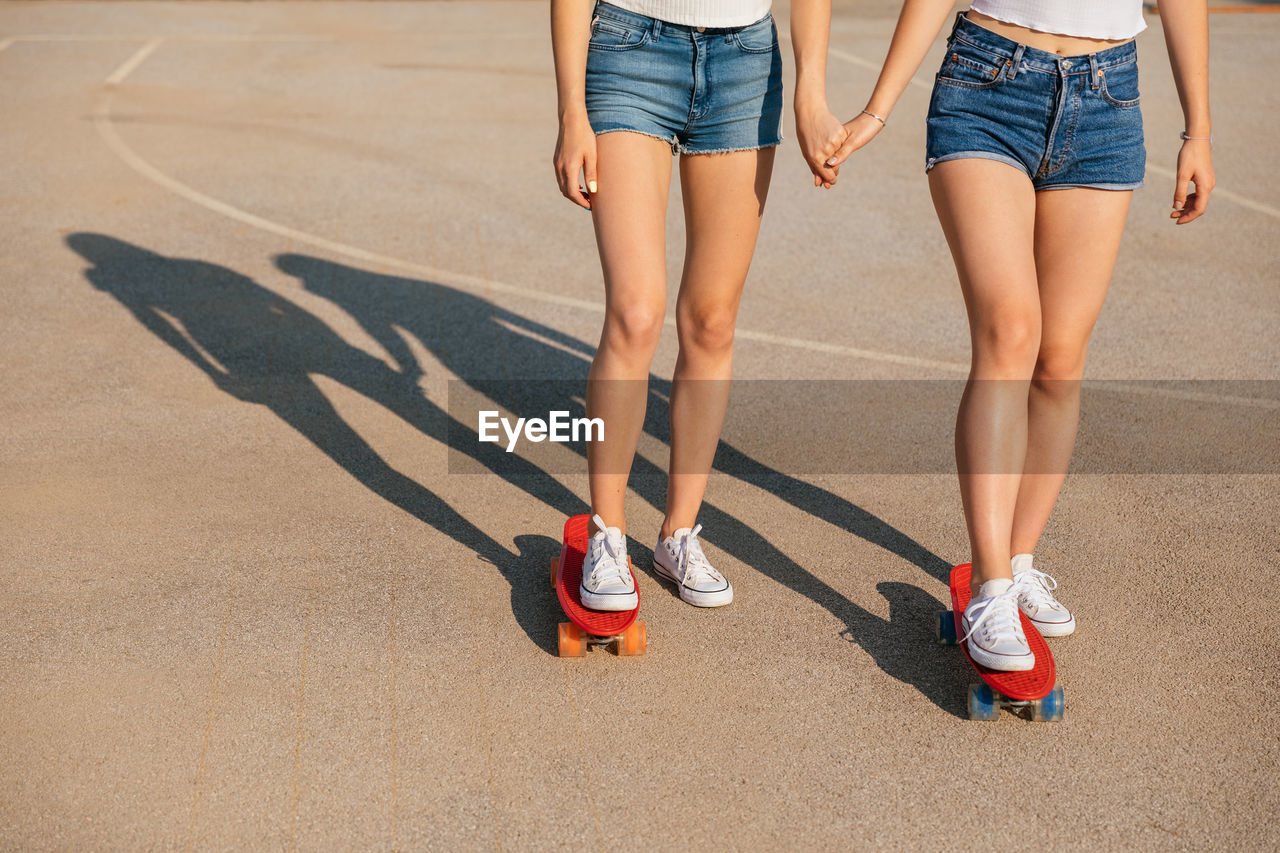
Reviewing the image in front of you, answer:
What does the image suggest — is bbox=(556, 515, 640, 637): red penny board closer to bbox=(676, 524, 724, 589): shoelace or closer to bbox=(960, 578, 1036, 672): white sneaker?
bbox=(676, 524, 724, 589): shoelace

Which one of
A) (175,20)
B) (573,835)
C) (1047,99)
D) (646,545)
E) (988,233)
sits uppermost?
(1047,99)

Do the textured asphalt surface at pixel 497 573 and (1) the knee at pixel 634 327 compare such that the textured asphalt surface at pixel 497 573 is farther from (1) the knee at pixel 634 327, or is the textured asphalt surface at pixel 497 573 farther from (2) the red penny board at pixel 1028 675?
(1) the knee at pixel 634 327

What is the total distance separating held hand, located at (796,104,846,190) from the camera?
3.27 m

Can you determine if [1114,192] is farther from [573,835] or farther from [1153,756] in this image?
[573,835]

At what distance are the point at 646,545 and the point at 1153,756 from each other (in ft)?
5.71

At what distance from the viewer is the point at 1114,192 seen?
3.24 m

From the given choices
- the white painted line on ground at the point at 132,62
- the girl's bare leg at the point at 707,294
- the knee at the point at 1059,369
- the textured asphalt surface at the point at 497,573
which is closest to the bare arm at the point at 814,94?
the girl's bare leg at the point at 707,294

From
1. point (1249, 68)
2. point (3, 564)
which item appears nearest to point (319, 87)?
point (3, 564)

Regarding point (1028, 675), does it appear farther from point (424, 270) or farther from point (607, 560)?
point (424, 270)

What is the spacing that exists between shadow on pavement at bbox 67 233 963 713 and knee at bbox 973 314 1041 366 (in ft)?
3.00

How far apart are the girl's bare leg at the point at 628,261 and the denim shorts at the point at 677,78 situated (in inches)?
2.8

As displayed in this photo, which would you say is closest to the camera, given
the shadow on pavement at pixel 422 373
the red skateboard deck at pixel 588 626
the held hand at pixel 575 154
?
the held hand at pixel 575 154

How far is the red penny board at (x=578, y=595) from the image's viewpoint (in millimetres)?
3396

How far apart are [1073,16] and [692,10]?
3.18 ft
